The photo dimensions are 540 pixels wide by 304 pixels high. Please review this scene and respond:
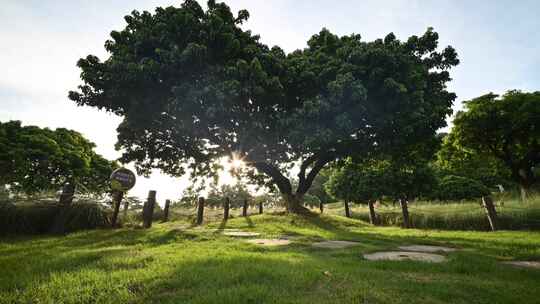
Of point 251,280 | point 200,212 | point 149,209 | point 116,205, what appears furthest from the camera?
point 200,212

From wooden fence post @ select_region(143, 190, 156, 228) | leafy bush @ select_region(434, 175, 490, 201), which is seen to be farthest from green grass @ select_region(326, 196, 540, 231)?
wooden fence post @ select_region(143, 190, 156, 228)

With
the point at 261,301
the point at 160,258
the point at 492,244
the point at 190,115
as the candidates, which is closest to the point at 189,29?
the point at 190,115

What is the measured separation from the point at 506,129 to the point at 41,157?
3361 cm

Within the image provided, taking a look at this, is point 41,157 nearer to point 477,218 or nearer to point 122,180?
point 122,180

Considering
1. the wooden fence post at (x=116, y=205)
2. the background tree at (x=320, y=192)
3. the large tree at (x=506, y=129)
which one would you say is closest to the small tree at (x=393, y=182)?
the large tree at (x=506, y=129)

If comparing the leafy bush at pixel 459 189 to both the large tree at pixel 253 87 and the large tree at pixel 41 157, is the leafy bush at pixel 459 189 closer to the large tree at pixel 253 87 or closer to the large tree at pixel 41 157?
the large tree at pixel 253 87

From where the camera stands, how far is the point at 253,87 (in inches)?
416

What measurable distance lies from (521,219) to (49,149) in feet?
99.2

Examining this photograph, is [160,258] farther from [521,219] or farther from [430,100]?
[521,219]

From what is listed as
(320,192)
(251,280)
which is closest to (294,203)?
(251,280)

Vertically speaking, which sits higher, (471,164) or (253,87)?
(253,87)

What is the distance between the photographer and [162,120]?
1276 centimetres

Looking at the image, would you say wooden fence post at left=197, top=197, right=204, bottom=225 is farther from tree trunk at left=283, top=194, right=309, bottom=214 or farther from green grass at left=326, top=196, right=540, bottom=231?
green grass at left=326, top=196, right=540, bottom=231

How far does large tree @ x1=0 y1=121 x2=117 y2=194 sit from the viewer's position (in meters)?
20.0
